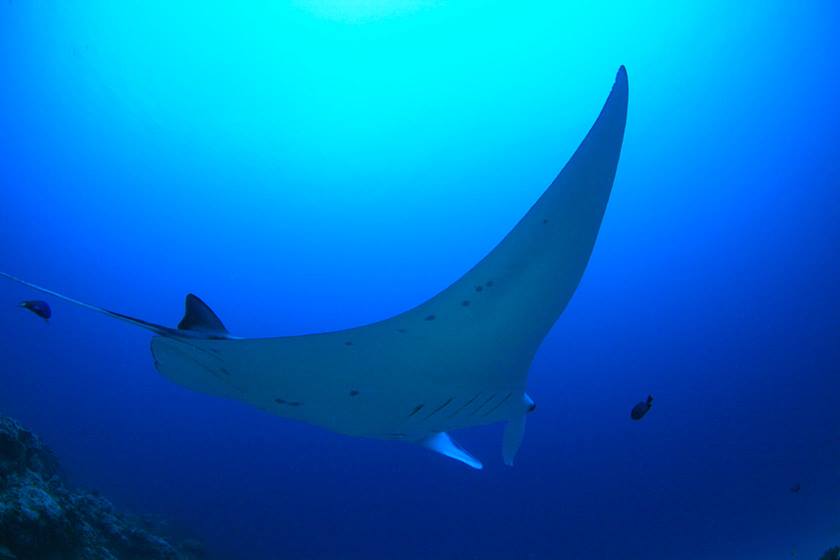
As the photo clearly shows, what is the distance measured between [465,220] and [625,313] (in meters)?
5.21

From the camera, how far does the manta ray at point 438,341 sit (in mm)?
1318

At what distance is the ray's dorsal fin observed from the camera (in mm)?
1572

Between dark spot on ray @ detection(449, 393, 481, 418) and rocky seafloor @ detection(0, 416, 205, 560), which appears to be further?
rocky seafloor @ detection(0, 416, 205, 560)

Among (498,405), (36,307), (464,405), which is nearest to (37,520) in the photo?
(36,307)

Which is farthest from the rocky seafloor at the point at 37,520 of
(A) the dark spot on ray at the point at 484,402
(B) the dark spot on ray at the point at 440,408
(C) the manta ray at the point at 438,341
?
(A) the dark spot on ray at the point at 484,402

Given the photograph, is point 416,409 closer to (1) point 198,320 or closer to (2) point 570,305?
(1) point 198,320

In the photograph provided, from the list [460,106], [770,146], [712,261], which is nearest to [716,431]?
[712,261]

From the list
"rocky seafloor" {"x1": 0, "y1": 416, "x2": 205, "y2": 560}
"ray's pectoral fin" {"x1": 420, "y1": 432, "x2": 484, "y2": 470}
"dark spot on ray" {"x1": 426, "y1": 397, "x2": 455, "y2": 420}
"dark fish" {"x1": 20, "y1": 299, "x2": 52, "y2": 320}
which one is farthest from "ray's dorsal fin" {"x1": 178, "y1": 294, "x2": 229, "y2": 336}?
"dark fish" {"x1": 20, "y1": 299, "x2": 52, "y2": 320}

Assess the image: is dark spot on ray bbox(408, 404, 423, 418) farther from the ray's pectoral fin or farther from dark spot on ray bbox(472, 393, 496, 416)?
the ray's pectoral fin

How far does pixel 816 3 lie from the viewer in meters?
6.30

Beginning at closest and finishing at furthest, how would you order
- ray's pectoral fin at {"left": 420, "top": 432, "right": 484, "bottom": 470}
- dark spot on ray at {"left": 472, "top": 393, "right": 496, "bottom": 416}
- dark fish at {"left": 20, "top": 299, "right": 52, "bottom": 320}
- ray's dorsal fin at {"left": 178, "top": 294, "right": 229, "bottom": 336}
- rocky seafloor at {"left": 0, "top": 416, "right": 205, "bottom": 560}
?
ray's dorsal fin at {"left": 178, "top": 294, "right": 229, "bottom": 336} → dark spot on ray at {"left": 472, "top": 393, "right": 496, "bottom": 416} → ray's pectoral fin at {"left": 420, "top": 432, "right": 484, "bottom": 470} → rocky seafloor at {"left": 0, "top": 416, "right": 205, "bottom": 560} → dark fish at {"left": 20, "top": 299, "right": 52, "bottom": 320}

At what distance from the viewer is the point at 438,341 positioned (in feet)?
5.31

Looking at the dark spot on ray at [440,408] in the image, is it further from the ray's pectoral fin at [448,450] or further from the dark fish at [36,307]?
the dark fish at [36,307]

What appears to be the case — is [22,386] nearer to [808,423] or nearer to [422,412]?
[422,412]
